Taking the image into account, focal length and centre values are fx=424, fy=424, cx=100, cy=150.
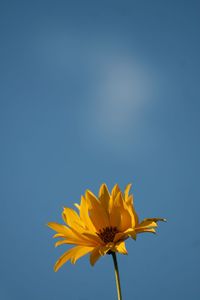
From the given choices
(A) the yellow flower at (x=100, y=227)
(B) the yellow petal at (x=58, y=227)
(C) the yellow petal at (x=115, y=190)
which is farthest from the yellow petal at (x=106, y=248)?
(C) the yellow petal at (x=115, y=190)

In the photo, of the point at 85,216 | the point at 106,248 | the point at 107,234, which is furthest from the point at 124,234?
the point at 85,216

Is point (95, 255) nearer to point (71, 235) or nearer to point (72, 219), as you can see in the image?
point (71, 235)

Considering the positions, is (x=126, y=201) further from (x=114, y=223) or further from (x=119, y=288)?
(x=119, y=288)

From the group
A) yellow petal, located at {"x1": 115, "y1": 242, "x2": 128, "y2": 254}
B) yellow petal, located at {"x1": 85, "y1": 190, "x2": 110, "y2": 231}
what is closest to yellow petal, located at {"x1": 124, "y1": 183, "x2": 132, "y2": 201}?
yellow petal, located at {"x1": 85, "y1": 190, "x2": 110, "y2": 231}

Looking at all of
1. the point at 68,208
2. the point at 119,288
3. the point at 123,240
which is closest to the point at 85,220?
the point at 68,208

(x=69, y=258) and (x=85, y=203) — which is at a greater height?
(x=85, y=203)

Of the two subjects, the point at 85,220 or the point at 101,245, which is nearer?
the point at 101,245

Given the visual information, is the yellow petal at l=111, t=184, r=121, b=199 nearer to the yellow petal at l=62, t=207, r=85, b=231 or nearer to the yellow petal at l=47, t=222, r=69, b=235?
the yellow petal at l=62, t=207, r=85, b=231

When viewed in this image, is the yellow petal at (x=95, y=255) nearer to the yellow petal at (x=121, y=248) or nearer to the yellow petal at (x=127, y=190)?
the yellow petal at (x=121, y=248)
